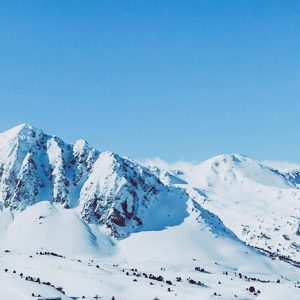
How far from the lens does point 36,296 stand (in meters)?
173

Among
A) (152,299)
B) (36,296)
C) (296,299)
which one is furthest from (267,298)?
(36,296)

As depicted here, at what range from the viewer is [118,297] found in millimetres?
198375

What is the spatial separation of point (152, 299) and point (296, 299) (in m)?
46.4

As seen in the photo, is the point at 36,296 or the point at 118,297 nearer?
the point at 36,296

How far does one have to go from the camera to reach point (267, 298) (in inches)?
7825

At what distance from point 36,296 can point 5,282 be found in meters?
18.7

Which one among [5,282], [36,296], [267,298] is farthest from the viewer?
[267,298]

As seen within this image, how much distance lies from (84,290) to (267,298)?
60.4 m

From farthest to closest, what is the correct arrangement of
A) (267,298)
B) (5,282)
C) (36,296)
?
(267,298) < (5,282) < (36,296)

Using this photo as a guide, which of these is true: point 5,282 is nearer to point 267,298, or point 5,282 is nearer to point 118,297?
point 118,297

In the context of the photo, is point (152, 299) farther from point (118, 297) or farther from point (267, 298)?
point (267, 298)

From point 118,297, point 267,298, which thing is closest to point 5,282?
point 118,297

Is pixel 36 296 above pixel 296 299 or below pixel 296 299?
below

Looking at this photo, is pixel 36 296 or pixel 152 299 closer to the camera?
pixel 36 296
